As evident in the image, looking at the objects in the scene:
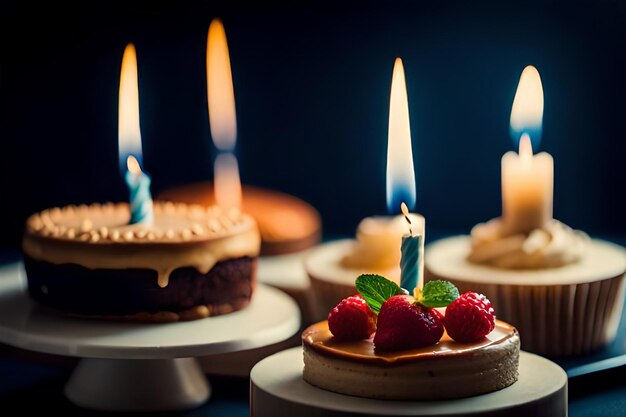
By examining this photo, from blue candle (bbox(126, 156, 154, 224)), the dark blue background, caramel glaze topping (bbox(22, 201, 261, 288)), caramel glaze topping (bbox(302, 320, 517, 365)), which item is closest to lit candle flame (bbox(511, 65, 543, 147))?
caramel glaze topping (bbox(22, 201, 261, 288))

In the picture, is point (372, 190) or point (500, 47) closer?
point (500, 47)

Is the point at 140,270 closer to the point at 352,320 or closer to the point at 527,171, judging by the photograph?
the point at 352,320

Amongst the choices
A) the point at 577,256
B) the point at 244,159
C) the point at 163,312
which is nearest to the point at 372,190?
the point at 244,159

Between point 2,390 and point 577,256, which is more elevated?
point 577,256

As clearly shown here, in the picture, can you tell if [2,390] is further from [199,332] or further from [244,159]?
[244,159]

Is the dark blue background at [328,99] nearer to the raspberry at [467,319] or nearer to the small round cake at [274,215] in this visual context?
the small round cake at [274,215]

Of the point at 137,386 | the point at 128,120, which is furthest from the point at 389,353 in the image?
the point at 128,120
